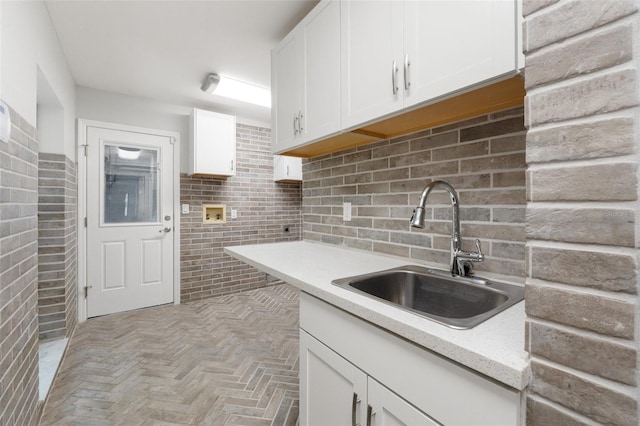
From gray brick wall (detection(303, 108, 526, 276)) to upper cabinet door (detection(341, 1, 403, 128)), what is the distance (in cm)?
35

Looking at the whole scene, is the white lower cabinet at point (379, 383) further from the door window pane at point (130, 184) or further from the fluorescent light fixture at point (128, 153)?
the fluorescent light fixture at point (128, 153)

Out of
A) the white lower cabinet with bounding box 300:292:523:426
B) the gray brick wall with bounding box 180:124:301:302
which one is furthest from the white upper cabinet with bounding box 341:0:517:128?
the gray brick wall with bounding box 180:124:301:302

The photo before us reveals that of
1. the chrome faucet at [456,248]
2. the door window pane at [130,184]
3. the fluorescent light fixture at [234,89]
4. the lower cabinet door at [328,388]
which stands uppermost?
the fluorescent light fixture at [234,89]

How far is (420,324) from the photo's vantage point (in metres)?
0.79

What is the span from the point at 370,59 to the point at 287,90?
78 cm

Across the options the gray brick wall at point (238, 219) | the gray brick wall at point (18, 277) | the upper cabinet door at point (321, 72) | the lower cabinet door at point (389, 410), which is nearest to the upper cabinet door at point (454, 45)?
the upper cabinet door at point (321, 72)

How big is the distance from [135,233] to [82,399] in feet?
6.51

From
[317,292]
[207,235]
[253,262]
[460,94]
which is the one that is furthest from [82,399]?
[460,94]

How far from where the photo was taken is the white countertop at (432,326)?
0.62m

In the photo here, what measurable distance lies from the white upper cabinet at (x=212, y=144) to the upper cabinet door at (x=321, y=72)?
2177mm

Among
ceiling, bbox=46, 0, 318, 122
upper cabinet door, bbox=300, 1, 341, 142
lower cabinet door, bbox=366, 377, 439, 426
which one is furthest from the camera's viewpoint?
ceiling, bbox=46, 0, 318, 122

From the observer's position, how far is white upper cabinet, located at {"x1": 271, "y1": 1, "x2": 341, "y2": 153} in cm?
163

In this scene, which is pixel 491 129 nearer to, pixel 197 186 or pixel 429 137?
pixel 429 137

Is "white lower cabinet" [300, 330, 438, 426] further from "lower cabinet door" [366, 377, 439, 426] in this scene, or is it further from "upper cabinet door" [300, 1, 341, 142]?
"upper cabinet door" [300, 1, 341, 142]
